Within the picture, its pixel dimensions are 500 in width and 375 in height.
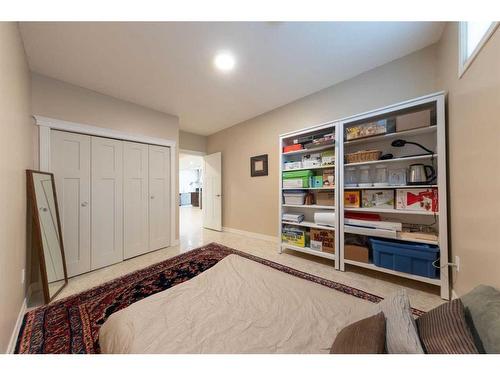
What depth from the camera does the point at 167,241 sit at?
11.2 ft

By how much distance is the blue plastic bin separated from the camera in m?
1.78

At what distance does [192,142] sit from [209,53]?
2837 mm

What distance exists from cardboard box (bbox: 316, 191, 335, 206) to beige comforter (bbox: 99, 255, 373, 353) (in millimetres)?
1540

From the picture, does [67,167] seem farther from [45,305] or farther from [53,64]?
[45,305]

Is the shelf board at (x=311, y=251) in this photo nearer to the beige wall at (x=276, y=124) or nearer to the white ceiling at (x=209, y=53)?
the beige wall at (x=276, y=124)

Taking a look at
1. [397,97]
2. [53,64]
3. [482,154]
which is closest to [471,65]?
[482,154]

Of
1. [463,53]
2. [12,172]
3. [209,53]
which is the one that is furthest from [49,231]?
[463,53]

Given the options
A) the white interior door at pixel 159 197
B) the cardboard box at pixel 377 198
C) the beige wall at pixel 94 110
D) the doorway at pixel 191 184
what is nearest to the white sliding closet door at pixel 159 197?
the white interior door at pixel 159 197

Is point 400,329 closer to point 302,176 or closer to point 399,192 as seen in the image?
point 399,192

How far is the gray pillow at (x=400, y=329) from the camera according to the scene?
0.59m

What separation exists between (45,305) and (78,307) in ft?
1.25

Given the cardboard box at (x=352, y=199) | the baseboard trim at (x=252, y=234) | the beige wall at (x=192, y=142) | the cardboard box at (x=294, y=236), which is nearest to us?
the cardboard box at (x=352, y=199)

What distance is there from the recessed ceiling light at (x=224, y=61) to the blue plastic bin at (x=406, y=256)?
8.60 feet

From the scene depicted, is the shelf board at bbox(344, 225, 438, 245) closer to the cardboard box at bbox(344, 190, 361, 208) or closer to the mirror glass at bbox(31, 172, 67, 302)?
the cardboard box at bbox(344, 190, 361, 208)
